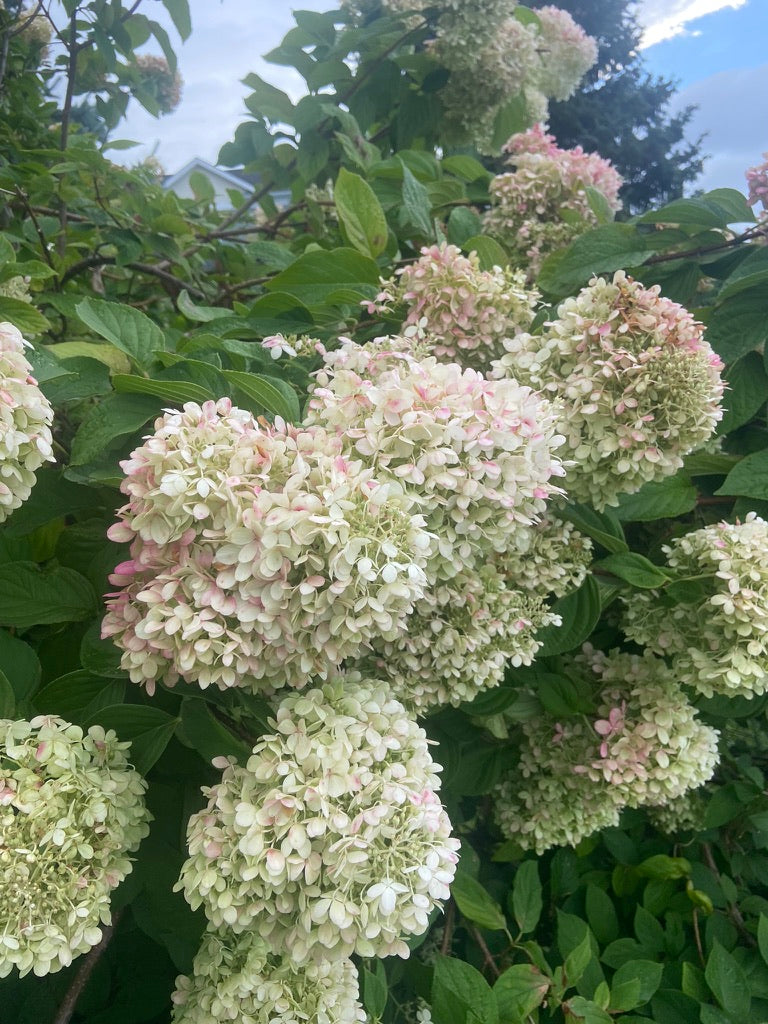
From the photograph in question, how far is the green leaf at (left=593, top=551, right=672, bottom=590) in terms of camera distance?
1.13 metres

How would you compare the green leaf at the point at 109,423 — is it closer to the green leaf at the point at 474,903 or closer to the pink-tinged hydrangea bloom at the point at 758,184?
the green leaf at the point at 474,903

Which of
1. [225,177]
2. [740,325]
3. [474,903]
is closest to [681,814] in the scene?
[474,903]

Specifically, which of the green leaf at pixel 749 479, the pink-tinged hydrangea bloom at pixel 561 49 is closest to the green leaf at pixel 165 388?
the green leaf at pixel 749 479

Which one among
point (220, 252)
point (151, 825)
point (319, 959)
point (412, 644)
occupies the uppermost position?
point (220, 252)

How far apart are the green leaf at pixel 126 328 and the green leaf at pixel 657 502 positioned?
0.82 meters

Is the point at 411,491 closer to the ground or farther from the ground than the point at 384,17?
closer to the ground

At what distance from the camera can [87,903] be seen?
0.72m

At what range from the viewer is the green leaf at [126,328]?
3.22ft

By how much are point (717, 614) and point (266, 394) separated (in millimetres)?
779

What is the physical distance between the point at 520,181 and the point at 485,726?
1219mm

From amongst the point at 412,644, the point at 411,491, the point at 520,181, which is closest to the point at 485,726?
the point at 412,644

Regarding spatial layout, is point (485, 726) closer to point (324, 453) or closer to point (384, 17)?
point (324, 453)

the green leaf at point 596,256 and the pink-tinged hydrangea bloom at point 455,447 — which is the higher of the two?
the green leaf at point 596,256

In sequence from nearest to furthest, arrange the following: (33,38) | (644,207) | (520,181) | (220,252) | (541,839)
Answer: (541,839), (520,181), (220,252), (33,38), (644,207)
